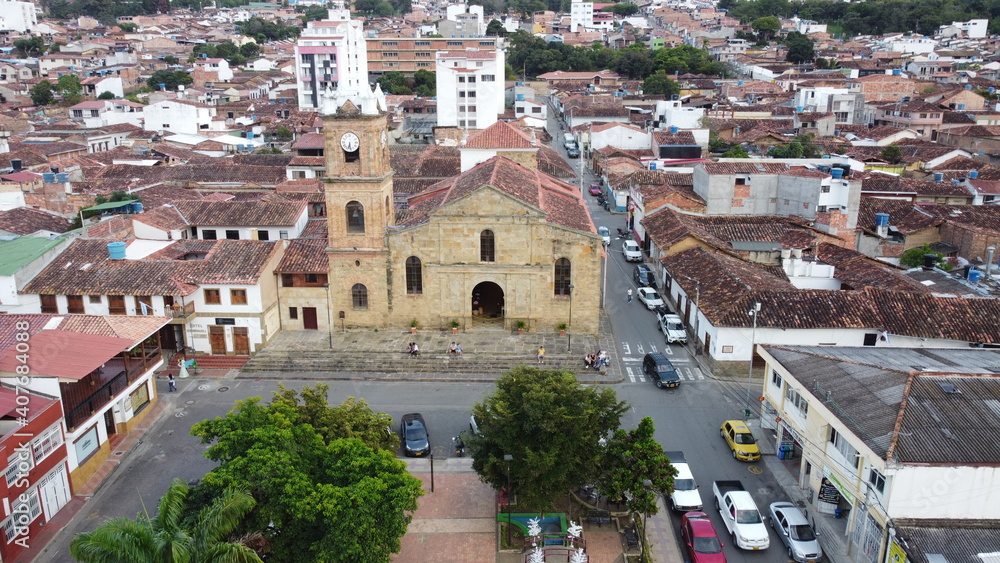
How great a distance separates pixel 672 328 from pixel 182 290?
26.0 meters

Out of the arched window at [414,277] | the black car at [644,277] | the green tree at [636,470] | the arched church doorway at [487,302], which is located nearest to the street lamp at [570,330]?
the arched church doorway at [487,302]

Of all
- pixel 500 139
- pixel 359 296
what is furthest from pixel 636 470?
pixel 500 139

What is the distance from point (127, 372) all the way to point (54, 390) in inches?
190

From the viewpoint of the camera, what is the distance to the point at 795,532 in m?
23.7

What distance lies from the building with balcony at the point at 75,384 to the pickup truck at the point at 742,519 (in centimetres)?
2270

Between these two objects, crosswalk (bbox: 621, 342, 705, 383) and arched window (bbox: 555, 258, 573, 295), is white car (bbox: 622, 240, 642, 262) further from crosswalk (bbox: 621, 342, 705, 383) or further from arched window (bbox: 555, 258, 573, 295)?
arched window (bbox: 555, 258, 573, 295)

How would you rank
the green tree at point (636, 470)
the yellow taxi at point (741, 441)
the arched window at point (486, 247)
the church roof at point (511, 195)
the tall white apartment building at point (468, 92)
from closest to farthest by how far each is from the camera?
1. the green tree at point (636, 470)
2. the yellow taxi at point (741, 441)
3. the arched window at point (486, 247)
4. the church roof at point (511, 195)
5. the tall white apartment building at point (468, 92)

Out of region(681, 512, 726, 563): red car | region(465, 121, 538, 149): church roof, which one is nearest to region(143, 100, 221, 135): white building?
region(465, 121, 538, 149): church roof

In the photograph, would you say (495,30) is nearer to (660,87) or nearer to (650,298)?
(660,87)

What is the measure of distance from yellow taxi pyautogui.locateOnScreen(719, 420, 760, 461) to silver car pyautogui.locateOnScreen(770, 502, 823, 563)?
3.87m

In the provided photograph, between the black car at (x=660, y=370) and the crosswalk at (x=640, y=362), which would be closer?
the black car at (x=660, y=370)

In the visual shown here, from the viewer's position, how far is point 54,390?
1013 inches

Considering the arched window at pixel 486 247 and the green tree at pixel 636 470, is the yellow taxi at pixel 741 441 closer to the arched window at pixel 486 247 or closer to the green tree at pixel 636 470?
the green tree at pixel 636 470

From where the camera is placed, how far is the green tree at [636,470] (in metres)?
23.2
